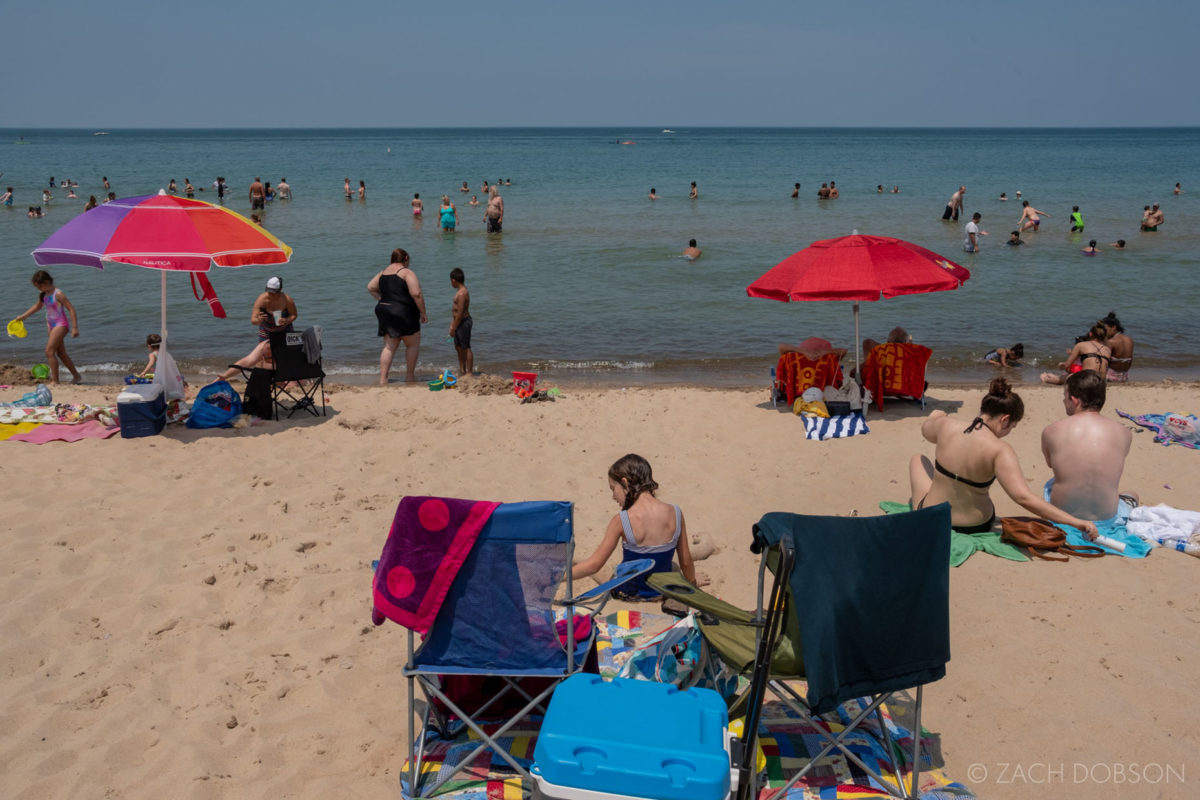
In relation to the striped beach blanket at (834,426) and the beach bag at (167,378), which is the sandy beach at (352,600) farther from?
the beach bag at (167,378)

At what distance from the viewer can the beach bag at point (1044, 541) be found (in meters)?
5.39

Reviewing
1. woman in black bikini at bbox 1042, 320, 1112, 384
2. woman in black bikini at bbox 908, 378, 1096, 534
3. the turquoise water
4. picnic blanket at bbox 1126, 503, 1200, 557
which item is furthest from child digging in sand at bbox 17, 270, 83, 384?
woman in black bikini at bbox 1042, 320, 1112, 384

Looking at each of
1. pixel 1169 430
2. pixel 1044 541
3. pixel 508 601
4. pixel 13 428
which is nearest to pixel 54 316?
pixel 13 428

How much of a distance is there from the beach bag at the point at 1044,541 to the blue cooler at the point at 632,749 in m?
3.40

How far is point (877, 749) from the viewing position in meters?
3.65

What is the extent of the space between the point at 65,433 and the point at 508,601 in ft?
19.0

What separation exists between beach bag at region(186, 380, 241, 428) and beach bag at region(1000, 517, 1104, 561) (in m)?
6.39

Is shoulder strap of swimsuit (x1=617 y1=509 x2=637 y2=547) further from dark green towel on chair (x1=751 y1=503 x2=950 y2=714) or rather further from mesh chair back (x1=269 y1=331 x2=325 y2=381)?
mesh chair back (x1=269 y1=331 x2=325 y2=381)

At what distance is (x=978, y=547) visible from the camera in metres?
5.45

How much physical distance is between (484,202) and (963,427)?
1100 inches

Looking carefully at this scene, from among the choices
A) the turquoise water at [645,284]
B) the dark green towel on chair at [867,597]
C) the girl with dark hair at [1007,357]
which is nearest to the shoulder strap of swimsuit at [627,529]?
the dark green towel on chair at [867,597]

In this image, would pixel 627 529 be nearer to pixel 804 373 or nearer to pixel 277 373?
pixel 804 373

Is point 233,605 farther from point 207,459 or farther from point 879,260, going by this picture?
point 879,260

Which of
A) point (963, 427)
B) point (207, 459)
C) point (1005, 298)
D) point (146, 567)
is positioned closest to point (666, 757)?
point (963, 427)
